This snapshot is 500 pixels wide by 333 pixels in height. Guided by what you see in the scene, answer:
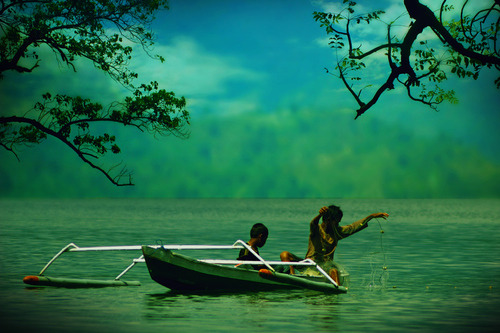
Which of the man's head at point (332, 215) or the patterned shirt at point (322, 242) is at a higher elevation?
the man's head at point (332, 215)

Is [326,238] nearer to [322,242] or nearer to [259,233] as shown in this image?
[322,242]

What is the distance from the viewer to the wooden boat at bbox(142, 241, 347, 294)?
1389 cm

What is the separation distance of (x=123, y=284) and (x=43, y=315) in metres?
3.90

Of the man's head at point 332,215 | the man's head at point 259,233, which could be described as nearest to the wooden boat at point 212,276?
the man's head at point 259,233

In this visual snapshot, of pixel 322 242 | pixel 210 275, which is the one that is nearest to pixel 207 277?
pixel 210 275

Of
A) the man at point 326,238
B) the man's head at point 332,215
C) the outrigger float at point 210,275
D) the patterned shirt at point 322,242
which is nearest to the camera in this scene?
the outrigger float at point 210,275

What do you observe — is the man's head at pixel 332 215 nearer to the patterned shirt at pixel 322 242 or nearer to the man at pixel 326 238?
the man at pixel 326 238

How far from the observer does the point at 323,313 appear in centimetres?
1259

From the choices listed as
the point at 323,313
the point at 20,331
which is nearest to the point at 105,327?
the point at 20,331

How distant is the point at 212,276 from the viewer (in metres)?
14.3

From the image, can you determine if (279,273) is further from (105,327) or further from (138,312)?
(105,327)

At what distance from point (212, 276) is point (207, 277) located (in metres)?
0.12

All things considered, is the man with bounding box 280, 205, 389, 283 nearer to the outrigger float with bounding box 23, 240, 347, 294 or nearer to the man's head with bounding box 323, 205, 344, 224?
the man's head with bounding box 323, 205, 344, 224

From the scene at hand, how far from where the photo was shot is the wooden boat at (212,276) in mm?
13891
